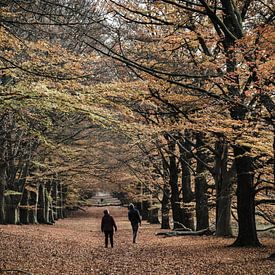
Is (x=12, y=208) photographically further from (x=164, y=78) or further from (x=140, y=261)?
(x=164, y=78)

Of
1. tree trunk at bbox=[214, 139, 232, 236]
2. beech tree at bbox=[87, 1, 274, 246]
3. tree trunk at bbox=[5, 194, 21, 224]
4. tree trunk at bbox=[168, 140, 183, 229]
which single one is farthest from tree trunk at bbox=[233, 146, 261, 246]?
tree trunk at bbox=[5, 194, 21, 224]

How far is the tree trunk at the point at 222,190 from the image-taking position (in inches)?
655

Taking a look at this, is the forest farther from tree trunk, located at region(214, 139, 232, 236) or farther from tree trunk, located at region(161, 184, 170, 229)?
tree trunk, located at region(161, 184, 170, 229)

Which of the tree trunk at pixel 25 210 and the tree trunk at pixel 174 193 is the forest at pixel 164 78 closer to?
the tree trunk at pixel 174 193

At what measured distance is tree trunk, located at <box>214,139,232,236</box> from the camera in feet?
54.5

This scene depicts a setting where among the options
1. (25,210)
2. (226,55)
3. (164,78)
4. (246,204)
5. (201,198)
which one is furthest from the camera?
(25,210)

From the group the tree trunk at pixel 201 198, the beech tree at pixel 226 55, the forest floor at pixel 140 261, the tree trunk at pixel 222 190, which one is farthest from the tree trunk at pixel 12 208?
the beech tree at pixel 226 55

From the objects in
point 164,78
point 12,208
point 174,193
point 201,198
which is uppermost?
point 164,78

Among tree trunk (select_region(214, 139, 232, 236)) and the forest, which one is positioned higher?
the forest

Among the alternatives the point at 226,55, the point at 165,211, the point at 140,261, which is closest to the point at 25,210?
the point at 165,211

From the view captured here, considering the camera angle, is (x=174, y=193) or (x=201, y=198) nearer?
(x=201, y=198)

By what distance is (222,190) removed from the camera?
1642cm

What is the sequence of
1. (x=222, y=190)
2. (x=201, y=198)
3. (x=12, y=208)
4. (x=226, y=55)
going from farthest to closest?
1. (x=12, y=208)
2. (x=201, y=198)
3. (x=222, y=190)
4. (x=226, y=55)

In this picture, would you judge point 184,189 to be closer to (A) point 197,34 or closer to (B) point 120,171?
(A) point 197,34
